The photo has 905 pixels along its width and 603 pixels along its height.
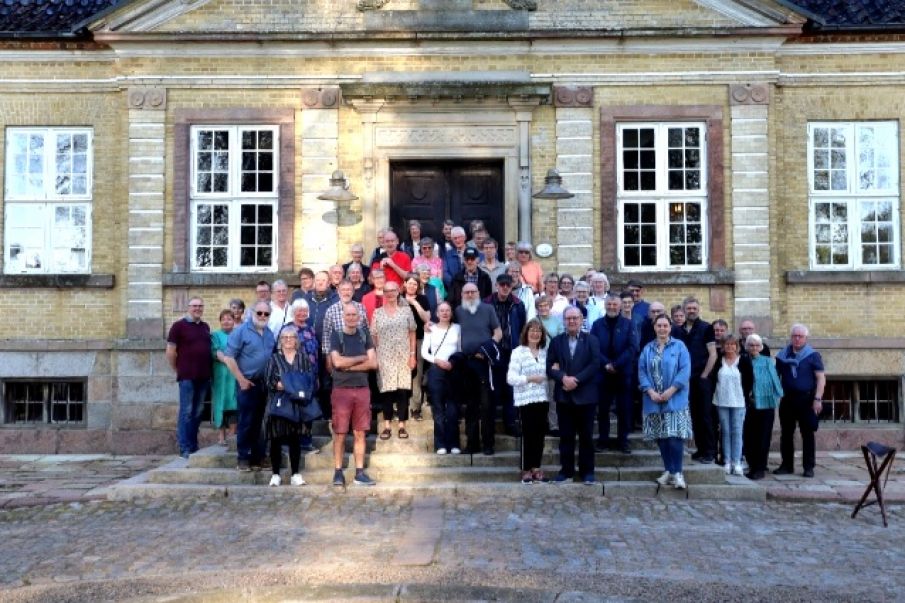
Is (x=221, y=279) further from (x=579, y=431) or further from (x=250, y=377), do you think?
(x=579, y=431)

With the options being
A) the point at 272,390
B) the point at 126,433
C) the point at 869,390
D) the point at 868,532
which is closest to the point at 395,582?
the point at 272,390

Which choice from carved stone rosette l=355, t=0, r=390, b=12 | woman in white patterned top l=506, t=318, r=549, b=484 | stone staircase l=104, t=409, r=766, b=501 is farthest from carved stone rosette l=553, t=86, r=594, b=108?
stone staircase l=104, t=409, r=766, b=501

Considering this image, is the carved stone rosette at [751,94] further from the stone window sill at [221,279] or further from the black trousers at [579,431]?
the stone window sill at [221,279]

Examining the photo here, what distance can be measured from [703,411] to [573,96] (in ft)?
17.5

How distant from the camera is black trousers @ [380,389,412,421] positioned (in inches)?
453

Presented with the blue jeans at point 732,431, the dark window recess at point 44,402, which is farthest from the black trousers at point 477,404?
the dark window recess at point 44,402

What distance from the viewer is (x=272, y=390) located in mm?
10469

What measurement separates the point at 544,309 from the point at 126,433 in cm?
670

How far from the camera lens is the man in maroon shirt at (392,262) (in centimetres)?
1233

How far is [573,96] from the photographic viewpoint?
48.3 ft

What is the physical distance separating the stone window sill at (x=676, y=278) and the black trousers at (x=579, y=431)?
416cm

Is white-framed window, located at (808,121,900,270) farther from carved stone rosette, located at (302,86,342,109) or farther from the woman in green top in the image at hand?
the woman in green top

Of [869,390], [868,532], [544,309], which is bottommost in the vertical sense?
[868,532]

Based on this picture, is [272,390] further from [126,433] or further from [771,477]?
[771,477]
